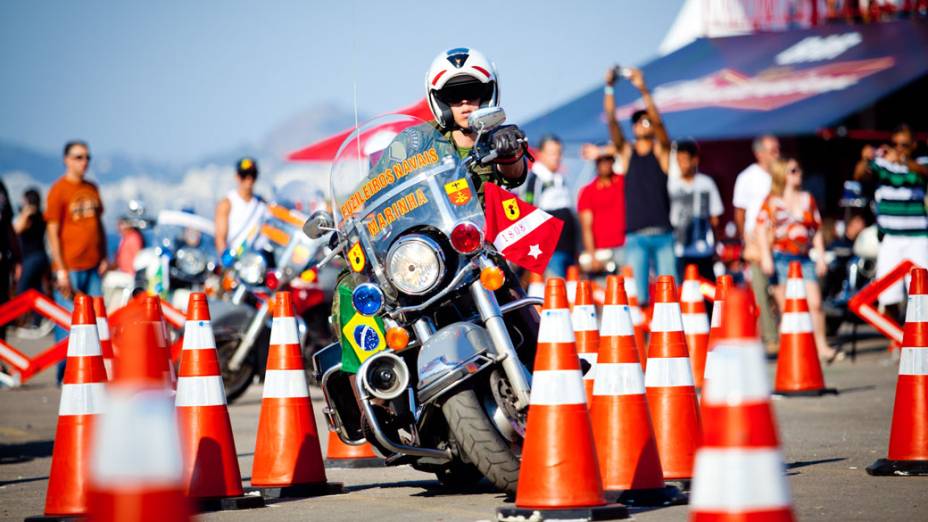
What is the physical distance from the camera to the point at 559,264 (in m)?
15.6

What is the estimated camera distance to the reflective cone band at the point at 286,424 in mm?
7234

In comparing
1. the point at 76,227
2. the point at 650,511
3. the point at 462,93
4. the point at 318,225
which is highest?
the point at 76,227

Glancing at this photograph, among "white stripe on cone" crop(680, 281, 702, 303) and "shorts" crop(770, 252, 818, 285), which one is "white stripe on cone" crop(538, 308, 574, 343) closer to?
"white stripe on cone" crop(680, 281, 702, 303)

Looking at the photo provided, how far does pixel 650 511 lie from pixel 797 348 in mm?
5571

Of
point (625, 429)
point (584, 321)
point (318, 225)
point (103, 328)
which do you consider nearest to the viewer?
point (625, 429)

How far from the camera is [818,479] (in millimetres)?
7254

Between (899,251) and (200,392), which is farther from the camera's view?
(899,251)

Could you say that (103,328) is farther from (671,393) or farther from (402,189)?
(671,393)

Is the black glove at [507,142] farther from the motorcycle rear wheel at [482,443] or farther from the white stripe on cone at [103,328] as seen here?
the white stripe on cone at [103,328]

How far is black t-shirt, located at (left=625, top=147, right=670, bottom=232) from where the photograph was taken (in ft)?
45.8

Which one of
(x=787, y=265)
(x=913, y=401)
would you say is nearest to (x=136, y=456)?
(x=913, y=401)

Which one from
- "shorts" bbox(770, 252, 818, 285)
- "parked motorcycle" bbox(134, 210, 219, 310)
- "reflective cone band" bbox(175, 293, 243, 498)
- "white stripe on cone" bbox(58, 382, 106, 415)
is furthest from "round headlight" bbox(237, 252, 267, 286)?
"white stripe on cone" bbox(58, 382, 106, 415)

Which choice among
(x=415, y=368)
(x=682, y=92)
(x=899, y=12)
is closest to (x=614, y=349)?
(x=415, y=368)

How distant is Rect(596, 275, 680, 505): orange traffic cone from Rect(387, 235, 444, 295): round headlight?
30.9 inches
